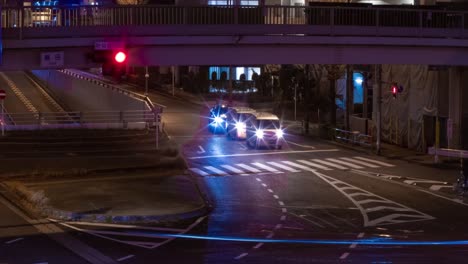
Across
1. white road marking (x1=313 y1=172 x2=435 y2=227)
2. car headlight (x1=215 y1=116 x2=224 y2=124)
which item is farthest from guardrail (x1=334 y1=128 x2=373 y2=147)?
white road marking (x1=313 y1=172 x2=435 y2=227)

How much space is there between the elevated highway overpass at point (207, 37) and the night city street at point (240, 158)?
0.19 feet

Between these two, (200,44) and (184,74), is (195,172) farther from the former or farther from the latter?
(184,74)

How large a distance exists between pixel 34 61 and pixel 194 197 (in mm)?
7385

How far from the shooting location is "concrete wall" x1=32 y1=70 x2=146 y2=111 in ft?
180

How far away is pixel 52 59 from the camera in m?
23.7

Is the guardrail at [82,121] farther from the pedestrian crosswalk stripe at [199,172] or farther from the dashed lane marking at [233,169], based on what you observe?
the pedestrian crosswalk stripe at [199,172]

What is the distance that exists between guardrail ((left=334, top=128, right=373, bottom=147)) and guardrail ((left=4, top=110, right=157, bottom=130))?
1259 cm

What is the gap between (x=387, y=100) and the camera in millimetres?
46781

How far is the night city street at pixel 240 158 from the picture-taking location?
55.3ft

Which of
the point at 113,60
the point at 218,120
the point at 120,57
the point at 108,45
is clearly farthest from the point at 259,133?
the point at 120,57

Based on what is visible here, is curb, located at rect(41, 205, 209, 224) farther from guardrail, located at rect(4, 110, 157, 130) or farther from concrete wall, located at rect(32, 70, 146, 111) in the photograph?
concrete wall, located at rect(32, 70, 146, 111)

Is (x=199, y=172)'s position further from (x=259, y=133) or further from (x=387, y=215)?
(x=387, y=215)

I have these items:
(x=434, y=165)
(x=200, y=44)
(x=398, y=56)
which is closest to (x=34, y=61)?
(x=200, y=44)

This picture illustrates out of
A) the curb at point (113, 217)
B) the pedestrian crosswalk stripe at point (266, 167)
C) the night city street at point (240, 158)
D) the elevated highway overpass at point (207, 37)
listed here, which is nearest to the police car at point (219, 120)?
the night city street at point (240, 158)
